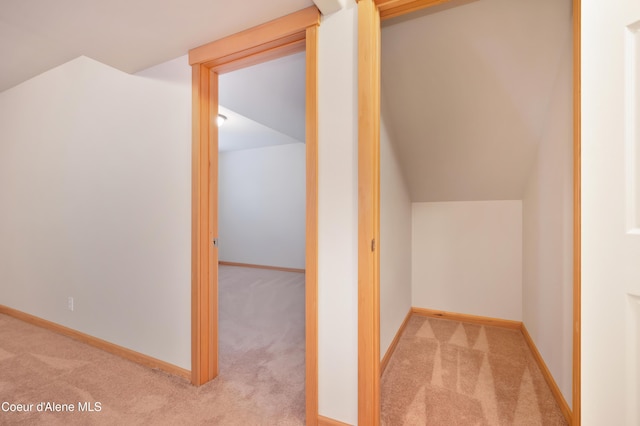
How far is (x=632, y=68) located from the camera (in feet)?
2.56

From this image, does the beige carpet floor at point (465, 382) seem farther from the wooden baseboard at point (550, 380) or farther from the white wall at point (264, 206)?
the white wall at point (264, 206)

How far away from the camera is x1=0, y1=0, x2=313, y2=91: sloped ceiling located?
144 centimetres

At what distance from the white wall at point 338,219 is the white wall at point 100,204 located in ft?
3.15

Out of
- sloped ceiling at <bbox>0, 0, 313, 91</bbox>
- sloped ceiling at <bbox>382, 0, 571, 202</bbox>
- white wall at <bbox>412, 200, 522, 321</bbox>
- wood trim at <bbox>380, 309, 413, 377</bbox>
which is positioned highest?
sloped ceiling at <bbox>0, 0, 313, 91</bbox>

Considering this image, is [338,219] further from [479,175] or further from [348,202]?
[479,175]

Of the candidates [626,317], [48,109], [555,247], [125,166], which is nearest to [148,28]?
[125,166]

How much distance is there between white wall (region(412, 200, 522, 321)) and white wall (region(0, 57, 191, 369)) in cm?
225

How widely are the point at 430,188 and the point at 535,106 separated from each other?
108cm

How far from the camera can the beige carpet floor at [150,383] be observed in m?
1.53

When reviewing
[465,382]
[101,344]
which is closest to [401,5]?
[465,382]

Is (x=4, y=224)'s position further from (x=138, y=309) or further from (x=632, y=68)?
(x=632, y=68)

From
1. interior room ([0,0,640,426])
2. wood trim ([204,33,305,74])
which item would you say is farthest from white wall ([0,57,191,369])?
wood trim ([204,33,305,74])

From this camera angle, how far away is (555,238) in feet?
5.66

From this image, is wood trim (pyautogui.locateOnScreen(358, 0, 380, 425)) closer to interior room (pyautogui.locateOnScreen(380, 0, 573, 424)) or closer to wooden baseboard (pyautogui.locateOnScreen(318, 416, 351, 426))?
wooden baseboard (pyautogui.locateOnScreen(318, 416, 351, 426))
